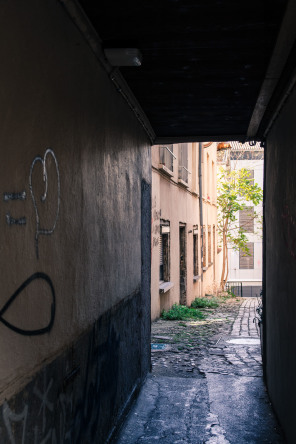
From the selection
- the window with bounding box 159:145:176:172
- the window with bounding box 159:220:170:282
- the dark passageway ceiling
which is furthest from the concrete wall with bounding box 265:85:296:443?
the window with bounding box 159:220:170:282

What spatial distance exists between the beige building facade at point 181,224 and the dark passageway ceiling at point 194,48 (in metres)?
5.16

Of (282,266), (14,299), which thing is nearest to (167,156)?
(282,266)

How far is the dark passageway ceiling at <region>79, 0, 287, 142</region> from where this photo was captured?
3676 millimetres

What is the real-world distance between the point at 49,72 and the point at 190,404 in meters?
4.84

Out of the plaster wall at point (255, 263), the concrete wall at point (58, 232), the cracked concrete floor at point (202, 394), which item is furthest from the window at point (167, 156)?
the plaster wall at point (255, 263)

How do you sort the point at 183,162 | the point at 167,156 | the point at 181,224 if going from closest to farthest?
the point at 167,156 < the point at 181,224 < the point at 183,162

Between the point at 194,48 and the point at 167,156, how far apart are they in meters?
8.69

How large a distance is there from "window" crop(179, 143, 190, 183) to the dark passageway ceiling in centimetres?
864

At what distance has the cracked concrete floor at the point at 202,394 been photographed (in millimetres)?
5664

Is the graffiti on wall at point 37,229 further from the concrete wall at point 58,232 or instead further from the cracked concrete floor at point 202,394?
the cracked concrete floor at point 202,394

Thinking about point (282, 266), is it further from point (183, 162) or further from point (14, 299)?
point (183, 162)

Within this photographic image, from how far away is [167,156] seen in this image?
1313cm

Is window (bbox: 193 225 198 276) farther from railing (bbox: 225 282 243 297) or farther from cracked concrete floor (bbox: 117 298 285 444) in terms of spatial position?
cracked concrete floor (bbox: 117 298 285 444)

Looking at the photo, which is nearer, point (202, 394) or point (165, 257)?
point (202, 394)
